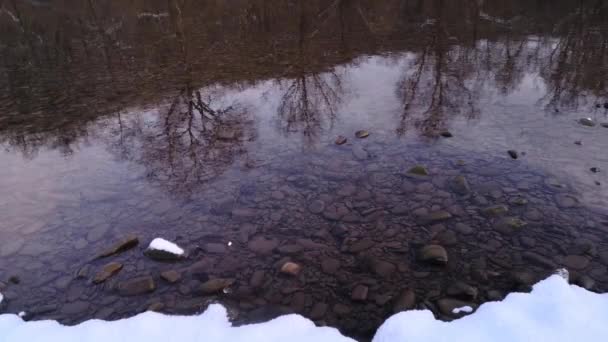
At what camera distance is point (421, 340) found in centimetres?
532

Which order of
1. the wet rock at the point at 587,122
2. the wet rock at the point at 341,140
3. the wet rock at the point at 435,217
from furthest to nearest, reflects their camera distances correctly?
the wet rock at the point at 587,122 < the wet rock at the point at 341,140 < the wet rock at the point at 435,217

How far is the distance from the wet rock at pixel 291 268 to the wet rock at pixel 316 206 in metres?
1.66

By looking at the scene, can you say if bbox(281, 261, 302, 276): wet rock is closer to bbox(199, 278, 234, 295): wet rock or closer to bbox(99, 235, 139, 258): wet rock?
bbox(199, 278, 234, 295): wet rock

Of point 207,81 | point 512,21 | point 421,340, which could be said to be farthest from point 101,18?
point 421,340

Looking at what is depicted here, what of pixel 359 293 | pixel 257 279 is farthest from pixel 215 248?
pixel 359 293

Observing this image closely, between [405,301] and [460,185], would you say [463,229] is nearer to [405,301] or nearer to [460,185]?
[460,185]

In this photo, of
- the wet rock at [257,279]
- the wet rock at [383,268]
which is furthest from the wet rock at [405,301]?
the wet rock at [257,279]

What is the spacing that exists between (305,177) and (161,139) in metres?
5.15

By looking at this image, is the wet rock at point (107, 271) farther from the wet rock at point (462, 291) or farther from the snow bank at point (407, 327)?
the wet rock at point (462, 291)

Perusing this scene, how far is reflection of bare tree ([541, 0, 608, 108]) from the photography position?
14.0 meters

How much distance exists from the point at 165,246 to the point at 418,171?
19.2 ft

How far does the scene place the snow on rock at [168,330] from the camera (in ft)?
18.1

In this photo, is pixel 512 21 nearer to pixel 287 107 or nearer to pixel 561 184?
pixel 287 107

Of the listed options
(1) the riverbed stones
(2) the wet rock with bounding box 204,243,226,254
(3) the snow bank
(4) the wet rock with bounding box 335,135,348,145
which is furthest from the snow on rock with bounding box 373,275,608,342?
(4) the wet rock with bounding box 335,135,348,145
